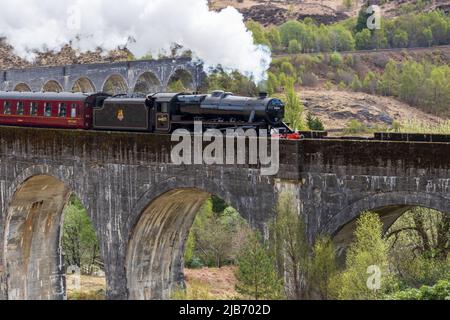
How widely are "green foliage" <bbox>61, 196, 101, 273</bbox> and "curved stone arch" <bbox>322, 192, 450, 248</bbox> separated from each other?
2328 centimetres

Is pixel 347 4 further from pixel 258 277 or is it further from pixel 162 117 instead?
pixel 258 277

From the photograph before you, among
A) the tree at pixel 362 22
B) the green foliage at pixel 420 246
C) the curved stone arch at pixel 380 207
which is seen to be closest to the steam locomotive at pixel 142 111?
the curved stone arch at pixel 380 207

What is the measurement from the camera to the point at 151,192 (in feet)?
72.3

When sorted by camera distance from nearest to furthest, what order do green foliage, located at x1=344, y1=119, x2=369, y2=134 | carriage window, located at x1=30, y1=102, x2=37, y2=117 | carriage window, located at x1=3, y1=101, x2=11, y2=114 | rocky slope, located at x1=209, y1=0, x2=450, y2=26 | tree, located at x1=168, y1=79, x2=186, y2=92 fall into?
carriage window, located at x1=30, y1=102, x2=37, y2=117, carriage window, located at x1=3, y1=101, x2=11, y2=114, green foliage, located at x1=344, y1=119, x2=369, y2=134, tree, located at x1=168, y1=79, x2=186, y2=92, rocky slope, located at x1=209, y1=0, x2=450, y2=26

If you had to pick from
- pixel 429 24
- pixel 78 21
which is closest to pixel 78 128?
pixel 78 21

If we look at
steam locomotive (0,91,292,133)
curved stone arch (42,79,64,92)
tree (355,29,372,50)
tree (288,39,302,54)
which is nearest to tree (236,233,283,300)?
steam locomotive (0,91,292,133)

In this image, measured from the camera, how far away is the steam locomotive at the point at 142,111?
70.7 feet

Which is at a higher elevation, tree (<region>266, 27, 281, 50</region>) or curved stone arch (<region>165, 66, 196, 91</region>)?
tree (<region>266, 27, 281, 50</region>)

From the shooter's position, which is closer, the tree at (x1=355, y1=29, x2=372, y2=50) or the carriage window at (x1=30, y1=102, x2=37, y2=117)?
the carriage window at (x1=30, y1=102, x2=37, y2=117)

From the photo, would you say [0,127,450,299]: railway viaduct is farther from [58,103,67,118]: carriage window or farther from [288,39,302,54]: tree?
[288,39,302,54]: tree

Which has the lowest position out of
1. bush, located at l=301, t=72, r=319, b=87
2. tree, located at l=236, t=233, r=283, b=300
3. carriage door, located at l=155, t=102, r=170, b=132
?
tree, located at l=236, t=233, r=283, b=300

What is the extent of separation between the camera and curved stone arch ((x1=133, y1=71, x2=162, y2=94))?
70.7 metres

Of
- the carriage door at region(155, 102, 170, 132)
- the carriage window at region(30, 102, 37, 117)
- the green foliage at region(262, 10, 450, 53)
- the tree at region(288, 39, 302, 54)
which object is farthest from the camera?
the green foliage at region(262, 10, 450, 53)

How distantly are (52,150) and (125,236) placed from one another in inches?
164
